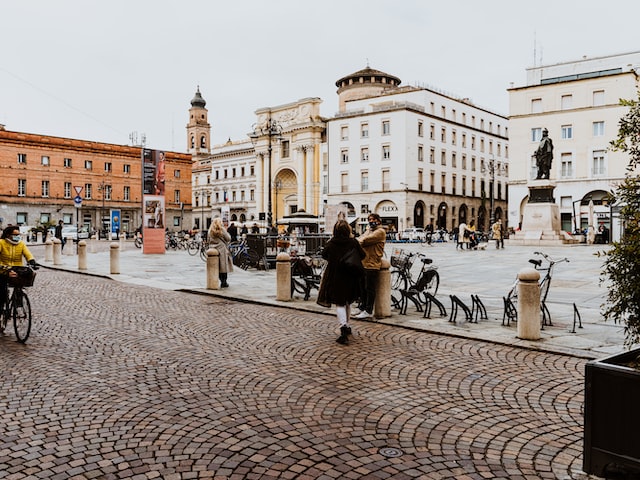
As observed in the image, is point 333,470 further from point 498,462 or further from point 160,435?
point 160,435

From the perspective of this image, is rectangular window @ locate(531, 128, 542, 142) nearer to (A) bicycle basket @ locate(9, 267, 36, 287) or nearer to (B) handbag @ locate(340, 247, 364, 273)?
(B) handbag @ locate(340, 247, 364, 273)

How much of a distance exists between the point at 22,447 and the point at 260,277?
12.9 meters

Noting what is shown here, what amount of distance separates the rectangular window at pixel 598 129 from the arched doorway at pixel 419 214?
2070cm

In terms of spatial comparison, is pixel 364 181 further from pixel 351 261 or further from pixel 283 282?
pixel 351 261

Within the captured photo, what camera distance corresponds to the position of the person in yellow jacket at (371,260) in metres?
9.34

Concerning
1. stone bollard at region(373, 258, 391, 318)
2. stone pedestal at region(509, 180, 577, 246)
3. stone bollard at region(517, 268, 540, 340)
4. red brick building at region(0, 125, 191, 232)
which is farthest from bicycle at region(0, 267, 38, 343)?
red brick building at region(0, 125, 191, 232)

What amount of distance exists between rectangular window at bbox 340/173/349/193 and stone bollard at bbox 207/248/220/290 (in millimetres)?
55816

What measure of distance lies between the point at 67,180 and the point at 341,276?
7107cm

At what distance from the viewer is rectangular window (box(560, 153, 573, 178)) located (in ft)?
170

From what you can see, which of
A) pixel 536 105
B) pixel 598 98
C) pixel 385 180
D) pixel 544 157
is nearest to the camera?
pixel 544 157

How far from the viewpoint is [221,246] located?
1431 centimetres

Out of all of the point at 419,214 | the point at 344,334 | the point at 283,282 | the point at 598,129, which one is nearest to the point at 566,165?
the point at 598,129

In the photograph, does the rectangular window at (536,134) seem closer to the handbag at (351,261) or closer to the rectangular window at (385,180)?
the rectangular window at (385,180)

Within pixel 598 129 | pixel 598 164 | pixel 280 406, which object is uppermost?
pixel 598 129
